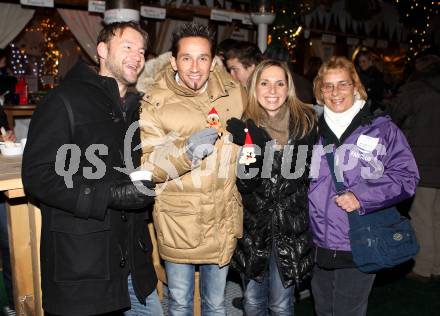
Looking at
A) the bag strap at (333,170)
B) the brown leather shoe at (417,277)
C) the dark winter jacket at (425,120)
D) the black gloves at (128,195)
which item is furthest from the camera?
the brown leather shoe at (417,277)

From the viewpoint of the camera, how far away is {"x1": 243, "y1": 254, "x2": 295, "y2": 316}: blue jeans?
106 inches

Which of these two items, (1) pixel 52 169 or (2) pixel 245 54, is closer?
(1) pixel 52 169

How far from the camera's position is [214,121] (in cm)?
246

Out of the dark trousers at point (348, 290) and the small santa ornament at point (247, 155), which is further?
the dark trousers at point (348, 290)

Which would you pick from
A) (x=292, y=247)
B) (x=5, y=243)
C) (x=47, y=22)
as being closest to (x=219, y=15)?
(x=47, y=22)

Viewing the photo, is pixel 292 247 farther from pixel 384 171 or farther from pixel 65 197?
pixel 65 197

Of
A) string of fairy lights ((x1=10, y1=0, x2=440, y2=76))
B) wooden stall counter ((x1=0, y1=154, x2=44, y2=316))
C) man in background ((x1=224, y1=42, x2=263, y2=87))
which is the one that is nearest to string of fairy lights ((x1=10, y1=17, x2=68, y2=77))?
string of fairy lights ((x1=10, y1=0, x2=440, y2=76))

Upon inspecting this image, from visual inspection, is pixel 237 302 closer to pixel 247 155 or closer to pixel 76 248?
pixel 247 155

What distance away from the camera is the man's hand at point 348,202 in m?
2.46

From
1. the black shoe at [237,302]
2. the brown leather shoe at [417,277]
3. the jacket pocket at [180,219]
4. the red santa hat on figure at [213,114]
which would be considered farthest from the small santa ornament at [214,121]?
the brown leather shoe at [417,277]

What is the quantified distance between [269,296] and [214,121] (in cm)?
120

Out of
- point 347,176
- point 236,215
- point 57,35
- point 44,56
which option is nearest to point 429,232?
point 347,176

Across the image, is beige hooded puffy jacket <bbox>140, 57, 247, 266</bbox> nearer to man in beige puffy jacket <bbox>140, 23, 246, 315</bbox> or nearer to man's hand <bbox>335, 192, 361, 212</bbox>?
man in beige puffy jacket <bbox>140, 23, 246, 315</bbox>

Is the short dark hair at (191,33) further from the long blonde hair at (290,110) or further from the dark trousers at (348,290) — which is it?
the dark trousers at (348,290)
